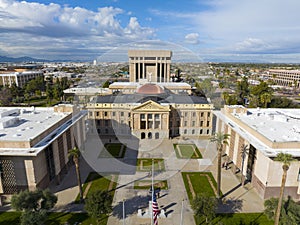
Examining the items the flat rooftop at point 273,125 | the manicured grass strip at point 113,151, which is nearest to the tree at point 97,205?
the manicured grass strip at point 113,151

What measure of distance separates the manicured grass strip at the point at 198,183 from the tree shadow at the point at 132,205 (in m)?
7.08

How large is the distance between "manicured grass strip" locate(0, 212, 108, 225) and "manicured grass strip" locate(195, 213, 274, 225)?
46.4 ft

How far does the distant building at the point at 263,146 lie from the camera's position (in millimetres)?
30938

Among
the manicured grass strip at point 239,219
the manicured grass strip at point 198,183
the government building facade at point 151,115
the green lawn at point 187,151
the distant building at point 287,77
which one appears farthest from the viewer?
the distant building at point 287,77

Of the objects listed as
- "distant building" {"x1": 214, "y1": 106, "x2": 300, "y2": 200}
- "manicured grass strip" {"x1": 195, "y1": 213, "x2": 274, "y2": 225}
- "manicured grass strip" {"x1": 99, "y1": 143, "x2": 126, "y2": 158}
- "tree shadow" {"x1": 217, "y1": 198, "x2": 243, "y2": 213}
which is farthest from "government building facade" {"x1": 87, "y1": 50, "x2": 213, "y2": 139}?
"manicured grass strip" {"x1": 195, "y1": 213, "x2": 274, "y2": 225}

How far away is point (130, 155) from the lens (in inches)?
1868

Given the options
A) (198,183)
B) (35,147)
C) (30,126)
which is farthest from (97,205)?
(30,126)

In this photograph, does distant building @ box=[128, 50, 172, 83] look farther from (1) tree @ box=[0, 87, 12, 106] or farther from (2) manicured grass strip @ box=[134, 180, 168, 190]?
(2) manicured grass strip @ box=[134, 180, 168, 190]

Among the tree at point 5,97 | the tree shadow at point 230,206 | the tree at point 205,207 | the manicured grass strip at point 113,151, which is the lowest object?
the tree shadow at point 230,206

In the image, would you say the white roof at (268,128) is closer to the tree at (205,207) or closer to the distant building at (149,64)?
the tree at (205,207)

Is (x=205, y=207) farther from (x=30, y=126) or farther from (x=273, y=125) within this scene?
(x=30, y=126)

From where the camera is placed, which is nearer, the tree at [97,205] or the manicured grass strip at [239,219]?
the tree at [97,205]

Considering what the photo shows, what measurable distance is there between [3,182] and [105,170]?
1622cm

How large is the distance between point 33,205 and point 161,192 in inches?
712
